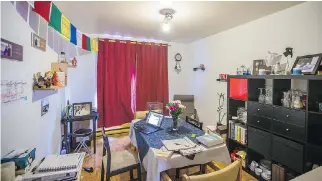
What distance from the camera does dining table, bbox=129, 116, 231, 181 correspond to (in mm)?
1710

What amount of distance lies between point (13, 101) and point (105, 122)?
8.91ft

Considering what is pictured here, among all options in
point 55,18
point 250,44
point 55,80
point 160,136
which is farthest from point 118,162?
point 250,44

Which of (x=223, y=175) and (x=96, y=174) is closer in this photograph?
(x=223, y=175)

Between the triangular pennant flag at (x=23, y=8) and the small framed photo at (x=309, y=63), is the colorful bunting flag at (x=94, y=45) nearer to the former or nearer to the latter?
the triangular pennant flag at (x=23, y=8)

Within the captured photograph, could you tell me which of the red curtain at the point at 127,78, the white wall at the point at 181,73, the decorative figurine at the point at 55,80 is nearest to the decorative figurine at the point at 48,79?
the decorative figurine at the point at 55,80

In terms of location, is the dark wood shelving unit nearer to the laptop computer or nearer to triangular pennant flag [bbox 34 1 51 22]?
the laptop computer

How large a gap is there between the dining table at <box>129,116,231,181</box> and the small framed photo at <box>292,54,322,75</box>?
4.04ft

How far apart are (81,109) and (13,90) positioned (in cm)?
192

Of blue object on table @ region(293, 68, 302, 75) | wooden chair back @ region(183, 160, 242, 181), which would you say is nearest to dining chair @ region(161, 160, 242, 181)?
wooden chair back @ region(183, 160, 242, 181)

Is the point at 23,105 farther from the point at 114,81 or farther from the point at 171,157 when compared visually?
the point at 114,81

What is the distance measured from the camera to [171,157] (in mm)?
1729

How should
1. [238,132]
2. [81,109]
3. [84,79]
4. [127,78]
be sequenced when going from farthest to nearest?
[127,78], [84,79], [81,109], [238,132]

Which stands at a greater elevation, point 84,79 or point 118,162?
point 84,79

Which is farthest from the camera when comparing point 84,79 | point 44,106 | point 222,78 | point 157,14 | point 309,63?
point 84,79
